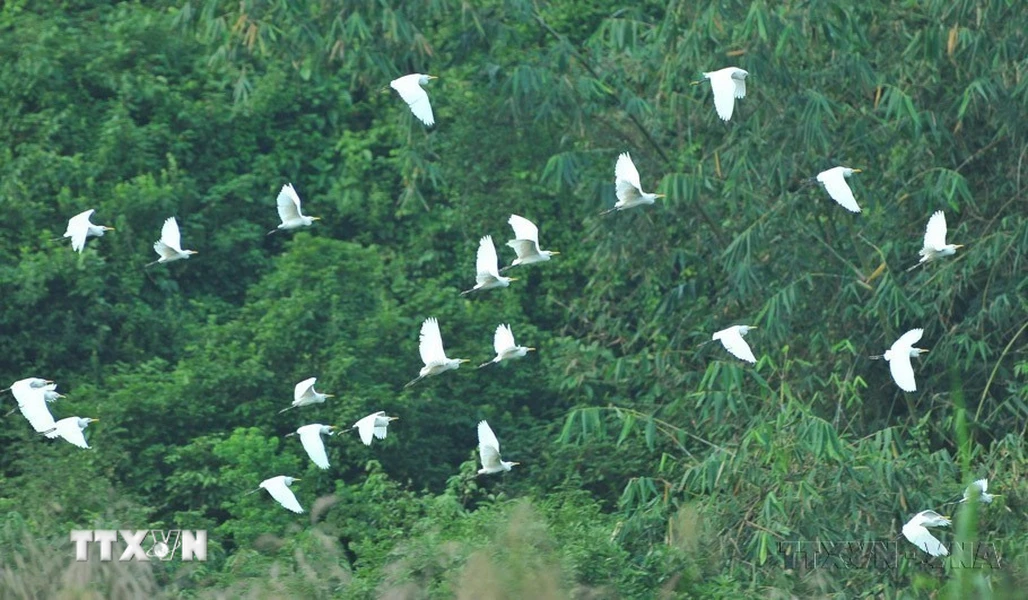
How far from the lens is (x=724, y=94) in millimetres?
8555

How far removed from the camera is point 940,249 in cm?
859

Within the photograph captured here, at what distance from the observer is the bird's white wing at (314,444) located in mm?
8562

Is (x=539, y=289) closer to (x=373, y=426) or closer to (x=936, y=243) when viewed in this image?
(x=373, y=426)

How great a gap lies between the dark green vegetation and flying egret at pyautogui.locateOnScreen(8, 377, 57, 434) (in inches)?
16.2

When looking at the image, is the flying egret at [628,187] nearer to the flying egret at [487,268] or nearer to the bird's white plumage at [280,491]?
the flying egret at [487,268]

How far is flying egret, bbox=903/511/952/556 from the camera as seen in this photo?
7.35 meters

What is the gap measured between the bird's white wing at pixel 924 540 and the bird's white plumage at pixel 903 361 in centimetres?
92

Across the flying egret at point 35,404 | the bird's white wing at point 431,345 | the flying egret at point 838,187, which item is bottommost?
the bird's white wing at point 431,345

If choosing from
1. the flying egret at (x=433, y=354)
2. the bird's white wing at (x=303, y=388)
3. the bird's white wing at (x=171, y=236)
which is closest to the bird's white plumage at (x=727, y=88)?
the flying egret at (x=433, y=354)

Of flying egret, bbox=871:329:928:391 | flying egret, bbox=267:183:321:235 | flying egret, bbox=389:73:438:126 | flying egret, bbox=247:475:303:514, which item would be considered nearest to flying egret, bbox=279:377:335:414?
flying egret, bbox=247:475:303:514

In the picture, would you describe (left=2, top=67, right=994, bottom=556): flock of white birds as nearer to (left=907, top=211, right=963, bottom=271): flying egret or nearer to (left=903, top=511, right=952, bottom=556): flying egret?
(left=907, top=211, right=963, bottom=271): flying egret

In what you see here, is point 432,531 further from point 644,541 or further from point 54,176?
point 54,176

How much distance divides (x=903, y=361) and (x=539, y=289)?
3.68 meters

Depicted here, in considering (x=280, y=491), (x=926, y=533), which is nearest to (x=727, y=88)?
(x=926, y=533)
